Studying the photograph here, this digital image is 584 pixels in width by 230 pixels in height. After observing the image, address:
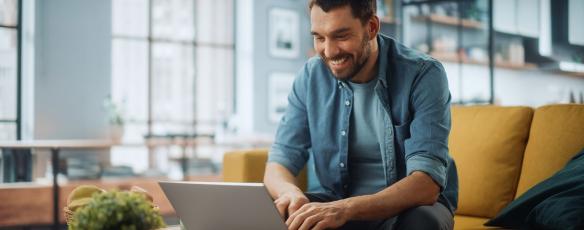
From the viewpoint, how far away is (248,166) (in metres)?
2.35

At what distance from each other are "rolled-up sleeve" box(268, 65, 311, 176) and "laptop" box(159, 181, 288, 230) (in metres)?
0.49

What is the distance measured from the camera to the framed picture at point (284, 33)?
707 centimetres

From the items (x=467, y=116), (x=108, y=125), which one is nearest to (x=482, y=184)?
(x=467, y=116)

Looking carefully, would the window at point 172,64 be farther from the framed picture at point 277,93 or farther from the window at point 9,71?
the window at point 9,71

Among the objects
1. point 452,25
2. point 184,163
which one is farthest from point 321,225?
point 452,25

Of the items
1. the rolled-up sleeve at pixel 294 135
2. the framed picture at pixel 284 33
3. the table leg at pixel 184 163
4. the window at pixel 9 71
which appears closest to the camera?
the rolled-up sleeve at pixel 294 135

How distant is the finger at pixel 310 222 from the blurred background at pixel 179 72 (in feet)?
11.3

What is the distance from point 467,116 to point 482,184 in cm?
27

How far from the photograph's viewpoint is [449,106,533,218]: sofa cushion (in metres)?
2.20

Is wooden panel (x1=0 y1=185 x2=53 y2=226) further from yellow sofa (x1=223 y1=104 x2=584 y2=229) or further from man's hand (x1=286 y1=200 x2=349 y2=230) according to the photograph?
man's hand (x1=286 y1=200 x2=349 y2=230)

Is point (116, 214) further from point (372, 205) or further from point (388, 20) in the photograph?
point (388, 20)

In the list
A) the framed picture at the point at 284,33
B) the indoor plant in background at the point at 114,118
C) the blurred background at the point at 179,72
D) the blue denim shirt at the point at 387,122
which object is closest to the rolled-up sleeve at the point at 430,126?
the blue denim shirt at the point at 387,122

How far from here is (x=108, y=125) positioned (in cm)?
589

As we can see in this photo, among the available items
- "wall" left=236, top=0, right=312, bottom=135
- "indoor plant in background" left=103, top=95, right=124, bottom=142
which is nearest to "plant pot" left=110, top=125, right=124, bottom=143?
"indoor plant in background" left=103, top=95, right=124, bottom=142
